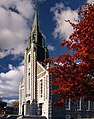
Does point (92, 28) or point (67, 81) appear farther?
point (67, 81)

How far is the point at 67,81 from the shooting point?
61.3 ft

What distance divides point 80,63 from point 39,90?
112ft

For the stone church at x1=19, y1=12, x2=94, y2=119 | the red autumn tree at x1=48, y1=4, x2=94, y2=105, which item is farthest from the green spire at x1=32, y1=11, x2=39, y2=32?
the red autumn tree at x1=48, y1=4, x2=94, y2=105

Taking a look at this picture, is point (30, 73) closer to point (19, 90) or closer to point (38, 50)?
point (38, 50)

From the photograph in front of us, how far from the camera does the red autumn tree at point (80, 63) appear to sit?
1689 centimetres

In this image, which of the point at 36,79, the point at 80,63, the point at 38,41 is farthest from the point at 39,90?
the point at 80,63

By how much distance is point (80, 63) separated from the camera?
17.6 m

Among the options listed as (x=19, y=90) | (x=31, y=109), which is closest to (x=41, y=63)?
(x=31, y=109)

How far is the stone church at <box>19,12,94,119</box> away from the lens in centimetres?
4688

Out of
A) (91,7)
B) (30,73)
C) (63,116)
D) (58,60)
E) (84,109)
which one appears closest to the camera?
(91,7)

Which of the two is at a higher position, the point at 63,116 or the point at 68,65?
the point at 68,65

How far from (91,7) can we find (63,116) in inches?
1265

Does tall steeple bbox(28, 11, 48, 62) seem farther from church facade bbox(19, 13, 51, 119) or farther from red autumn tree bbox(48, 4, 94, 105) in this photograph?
red autumn tree bbox(48, 4, 94, 105)

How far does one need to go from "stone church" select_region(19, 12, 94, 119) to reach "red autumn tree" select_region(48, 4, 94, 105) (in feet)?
89.8
